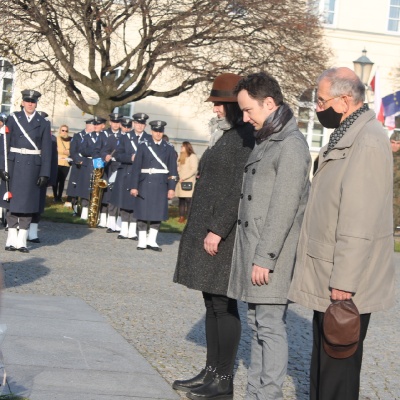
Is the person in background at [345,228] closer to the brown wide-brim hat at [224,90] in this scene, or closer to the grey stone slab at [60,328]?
the brown wide-brim hat at [224,90]

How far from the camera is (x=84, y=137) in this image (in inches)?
804

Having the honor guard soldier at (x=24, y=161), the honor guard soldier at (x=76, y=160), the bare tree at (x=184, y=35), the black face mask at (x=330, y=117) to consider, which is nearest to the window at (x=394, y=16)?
the bare tree at (x=184, y=35)

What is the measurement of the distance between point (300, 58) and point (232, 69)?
1463mm

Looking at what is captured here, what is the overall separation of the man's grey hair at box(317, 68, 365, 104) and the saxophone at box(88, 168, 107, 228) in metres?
13.5

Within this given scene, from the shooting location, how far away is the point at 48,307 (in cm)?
883

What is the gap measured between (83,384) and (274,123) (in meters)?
1.88

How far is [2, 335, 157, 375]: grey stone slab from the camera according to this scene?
657 cm

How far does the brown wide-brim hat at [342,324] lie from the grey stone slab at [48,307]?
3.87 meters

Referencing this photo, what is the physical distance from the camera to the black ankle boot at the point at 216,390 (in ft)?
20.1

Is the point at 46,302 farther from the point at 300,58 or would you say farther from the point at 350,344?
the point at 300,58

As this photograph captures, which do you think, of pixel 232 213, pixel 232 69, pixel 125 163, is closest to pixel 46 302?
pixel 232 213

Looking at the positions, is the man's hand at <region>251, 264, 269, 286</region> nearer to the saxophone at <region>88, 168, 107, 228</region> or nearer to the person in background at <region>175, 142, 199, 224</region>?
the saxophone at <region>88, 168, 107, 228</region>

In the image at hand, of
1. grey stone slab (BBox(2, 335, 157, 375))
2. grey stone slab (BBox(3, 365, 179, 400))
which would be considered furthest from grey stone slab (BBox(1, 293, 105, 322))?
grey stone slab (BBox(3, 365, 179, 400))

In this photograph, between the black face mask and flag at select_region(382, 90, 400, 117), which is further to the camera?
flag at select_region(382, 90, 400, 117)
